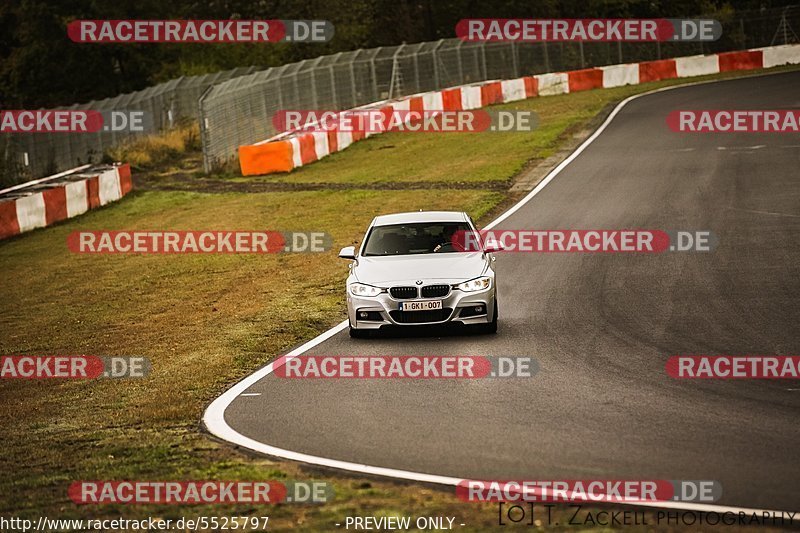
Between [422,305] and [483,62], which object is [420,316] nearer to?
[422,305]

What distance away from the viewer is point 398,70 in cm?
4578

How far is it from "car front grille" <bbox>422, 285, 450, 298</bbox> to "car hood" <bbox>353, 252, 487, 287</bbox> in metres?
0.09

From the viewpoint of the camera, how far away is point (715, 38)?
58812 millimetres

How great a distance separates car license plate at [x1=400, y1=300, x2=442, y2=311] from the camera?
46.0ft

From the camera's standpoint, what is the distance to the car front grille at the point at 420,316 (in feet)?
46.2

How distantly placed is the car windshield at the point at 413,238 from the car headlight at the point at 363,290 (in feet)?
3.15

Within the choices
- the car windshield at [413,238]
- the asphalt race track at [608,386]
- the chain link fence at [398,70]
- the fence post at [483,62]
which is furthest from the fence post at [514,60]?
the car windshield at [413,238]

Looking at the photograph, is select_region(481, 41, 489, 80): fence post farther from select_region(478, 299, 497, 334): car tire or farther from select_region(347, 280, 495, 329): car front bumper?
select_region(347, 280, 495, 329): car front bumper

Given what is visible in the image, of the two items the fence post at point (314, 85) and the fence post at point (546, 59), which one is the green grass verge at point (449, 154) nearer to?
the fence post at point (314, 85)

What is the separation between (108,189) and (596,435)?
998 inches

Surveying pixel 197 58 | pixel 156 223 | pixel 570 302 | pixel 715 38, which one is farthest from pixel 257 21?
pixel 570 302

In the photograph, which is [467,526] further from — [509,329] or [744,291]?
[744,291]

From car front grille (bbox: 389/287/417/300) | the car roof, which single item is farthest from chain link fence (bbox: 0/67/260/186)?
car front grille (bbox: 389/287/417/300)

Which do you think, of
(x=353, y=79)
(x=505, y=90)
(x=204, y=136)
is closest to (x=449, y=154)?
(x=204, y=136)
